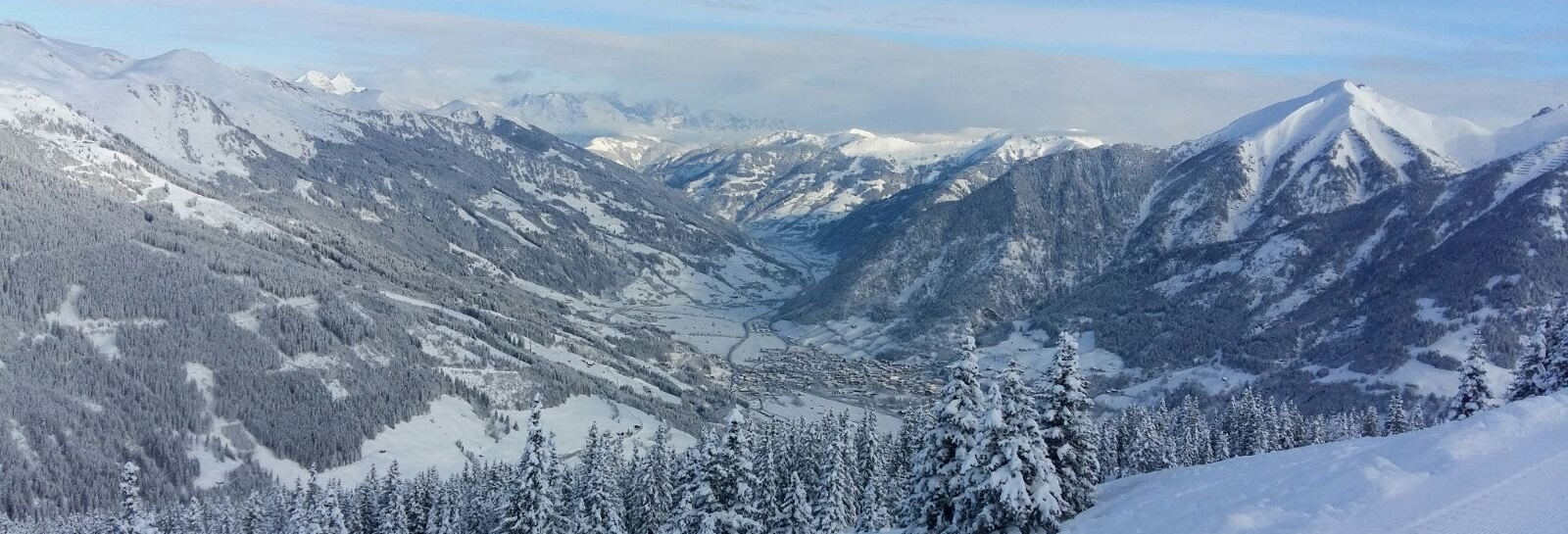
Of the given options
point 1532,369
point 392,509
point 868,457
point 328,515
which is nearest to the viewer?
point 328,515

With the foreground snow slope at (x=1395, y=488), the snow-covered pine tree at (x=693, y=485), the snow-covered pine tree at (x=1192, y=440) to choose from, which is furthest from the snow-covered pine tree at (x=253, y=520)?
the snow-covered pine tree at (x=1192, y=440)

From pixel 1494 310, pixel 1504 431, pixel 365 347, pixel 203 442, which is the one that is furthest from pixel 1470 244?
pixel 203 442

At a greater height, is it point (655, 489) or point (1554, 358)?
point (1554, 358)

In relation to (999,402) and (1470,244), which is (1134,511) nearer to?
(999,402)

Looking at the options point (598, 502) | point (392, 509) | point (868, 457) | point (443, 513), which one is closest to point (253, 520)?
point (392, 509)

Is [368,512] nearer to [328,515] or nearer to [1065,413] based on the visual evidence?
[328,515]

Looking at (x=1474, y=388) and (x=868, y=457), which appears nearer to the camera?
(x=1474, y=388)

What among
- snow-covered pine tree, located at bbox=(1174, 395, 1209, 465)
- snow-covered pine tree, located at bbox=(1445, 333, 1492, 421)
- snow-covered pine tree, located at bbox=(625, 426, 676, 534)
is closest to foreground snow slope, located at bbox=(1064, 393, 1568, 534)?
snow-covered pine tree, located at bbox=(625, 426, 676, 534)

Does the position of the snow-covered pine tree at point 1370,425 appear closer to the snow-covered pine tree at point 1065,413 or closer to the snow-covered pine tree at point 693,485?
the snow-covered pine tree at point 1065,413
